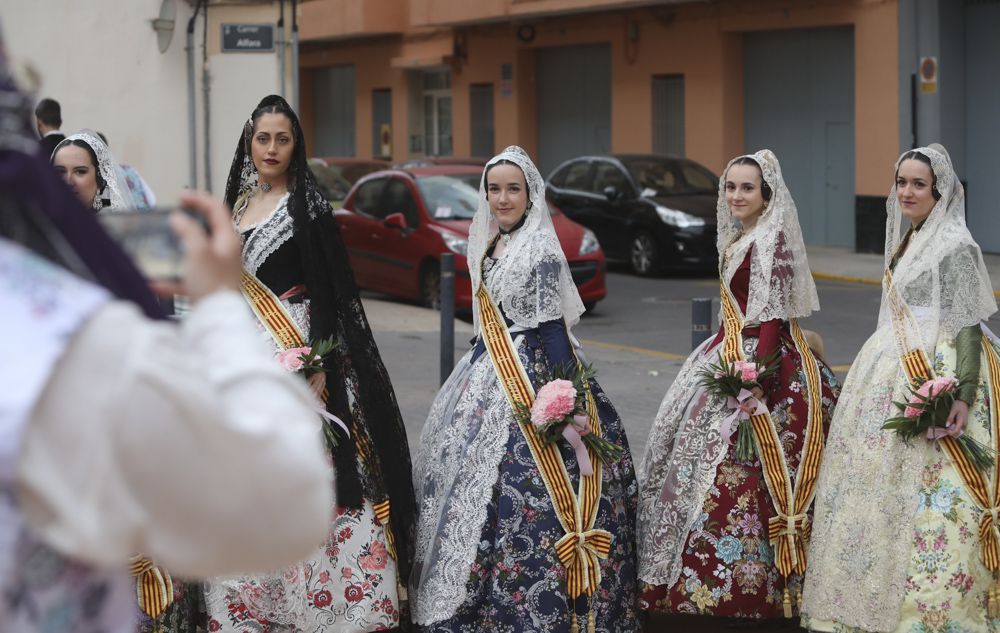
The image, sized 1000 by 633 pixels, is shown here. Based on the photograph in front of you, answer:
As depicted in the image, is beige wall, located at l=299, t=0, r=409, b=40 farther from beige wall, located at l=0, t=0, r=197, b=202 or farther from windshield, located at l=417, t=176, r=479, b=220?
beige wall, located at l=0, t=0, r=197, b=202

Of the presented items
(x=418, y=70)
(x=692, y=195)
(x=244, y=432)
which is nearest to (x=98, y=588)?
(x=244, y=432)

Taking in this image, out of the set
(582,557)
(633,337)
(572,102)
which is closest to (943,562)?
(582,557)

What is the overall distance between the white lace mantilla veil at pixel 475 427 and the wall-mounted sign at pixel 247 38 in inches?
388

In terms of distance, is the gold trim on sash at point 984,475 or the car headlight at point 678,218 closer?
the gold trim on sash at point 984,475

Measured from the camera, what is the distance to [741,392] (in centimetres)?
596

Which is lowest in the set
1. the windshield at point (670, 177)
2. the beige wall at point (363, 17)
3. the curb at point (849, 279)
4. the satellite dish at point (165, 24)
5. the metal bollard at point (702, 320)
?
the curb at point (849, 279)

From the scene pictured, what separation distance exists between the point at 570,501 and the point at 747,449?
2.59ft

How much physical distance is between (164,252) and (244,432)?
1.26 ft

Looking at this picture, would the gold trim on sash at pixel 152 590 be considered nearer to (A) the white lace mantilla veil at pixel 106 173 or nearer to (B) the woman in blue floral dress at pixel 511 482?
(B) the woman in blue floral dress at pixel 511 482

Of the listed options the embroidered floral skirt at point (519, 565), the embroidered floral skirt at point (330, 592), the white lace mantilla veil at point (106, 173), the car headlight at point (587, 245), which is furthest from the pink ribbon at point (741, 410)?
the car headlight at point (587, 245)

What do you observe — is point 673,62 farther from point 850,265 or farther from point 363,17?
point 363,17

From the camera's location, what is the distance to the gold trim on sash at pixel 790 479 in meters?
5.96

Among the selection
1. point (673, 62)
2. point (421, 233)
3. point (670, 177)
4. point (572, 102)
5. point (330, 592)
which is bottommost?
point (330, 592)

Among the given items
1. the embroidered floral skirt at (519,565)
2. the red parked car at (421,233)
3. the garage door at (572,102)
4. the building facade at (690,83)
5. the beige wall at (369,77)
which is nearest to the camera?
the embroidered floral skirt at (519,565)
